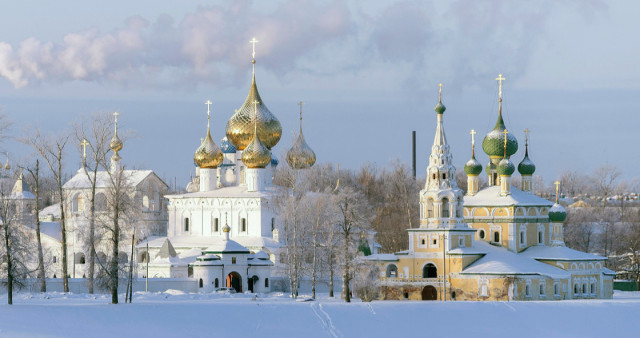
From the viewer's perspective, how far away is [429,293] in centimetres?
5366

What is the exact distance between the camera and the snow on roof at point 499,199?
57.3m

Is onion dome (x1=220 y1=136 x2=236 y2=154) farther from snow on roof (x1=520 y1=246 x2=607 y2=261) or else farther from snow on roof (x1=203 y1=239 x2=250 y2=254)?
snow on roof (x1=520 y1=246 x2=607 y2=261)

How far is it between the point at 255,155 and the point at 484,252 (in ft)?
42.6

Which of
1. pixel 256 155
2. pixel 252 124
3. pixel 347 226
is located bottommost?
pixel 347 226

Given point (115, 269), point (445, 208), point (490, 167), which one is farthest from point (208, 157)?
point (115, 269)

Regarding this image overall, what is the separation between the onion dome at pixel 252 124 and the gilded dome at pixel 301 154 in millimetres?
965

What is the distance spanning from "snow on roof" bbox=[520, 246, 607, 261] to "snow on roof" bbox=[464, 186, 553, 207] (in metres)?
2.06

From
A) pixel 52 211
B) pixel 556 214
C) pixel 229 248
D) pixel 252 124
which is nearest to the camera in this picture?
pixel 229 248

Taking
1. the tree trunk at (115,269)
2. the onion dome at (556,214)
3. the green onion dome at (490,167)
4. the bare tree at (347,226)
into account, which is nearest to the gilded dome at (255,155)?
the bare tree at (347,226)

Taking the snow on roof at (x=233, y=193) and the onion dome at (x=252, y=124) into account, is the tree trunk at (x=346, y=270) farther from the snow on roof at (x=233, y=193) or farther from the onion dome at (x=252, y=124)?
the onion dome at (x=252, y=124)

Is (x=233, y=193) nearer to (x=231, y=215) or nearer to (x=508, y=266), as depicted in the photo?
(x=231, y=215)

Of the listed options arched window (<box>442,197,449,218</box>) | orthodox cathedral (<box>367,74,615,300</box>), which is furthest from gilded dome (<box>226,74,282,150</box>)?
arched window (<box>442,197,449,218</box>)

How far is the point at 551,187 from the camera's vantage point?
119750mm

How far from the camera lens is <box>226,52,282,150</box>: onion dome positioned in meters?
64.8
